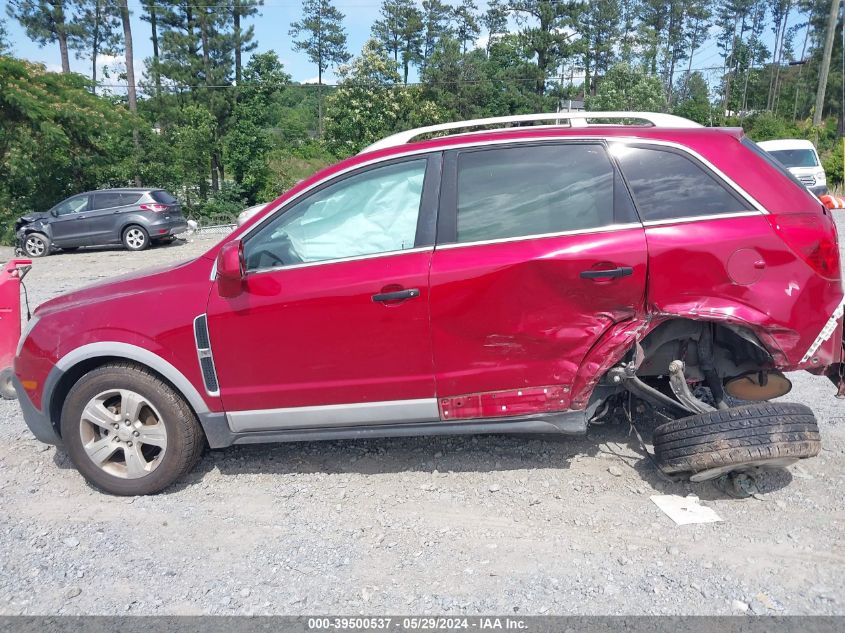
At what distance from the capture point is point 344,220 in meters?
3.80

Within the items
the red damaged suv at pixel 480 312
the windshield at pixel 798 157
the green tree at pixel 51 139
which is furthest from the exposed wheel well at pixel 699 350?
the green tree at pixel 51 139

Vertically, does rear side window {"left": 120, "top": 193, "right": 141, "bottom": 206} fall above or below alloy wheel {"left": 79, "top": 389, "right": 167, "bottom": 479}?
above

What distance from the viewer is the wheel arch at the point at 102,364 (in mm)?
3715

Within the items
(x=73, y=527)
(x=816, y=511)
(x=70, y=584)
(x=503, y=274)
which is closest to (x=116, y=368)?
(x=73, y=527)

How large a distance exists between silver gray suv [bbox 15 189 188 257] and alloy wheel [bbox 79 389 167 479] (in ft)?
50.8

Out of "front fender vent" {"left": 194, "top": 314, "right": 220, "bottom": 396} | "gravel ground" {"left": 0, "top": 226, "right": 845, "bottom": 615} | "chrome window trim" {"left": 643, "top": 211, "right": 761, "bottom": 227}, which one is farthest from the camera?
"front fender vent" {"left": 194, "top": 314, "right": 220, "bottom": 396}

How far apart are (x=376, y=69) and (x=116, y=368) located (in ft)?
120

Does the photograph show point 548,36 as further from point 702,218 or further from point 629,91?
point 702,218

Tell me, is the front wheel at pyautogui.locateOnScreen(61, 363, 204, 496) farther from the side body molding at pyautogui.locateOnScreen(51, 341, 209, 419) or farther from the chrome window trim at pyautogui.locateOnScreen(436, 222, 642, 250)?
the chrome window trim at pyautogui.locateOnScreen(436, 222, 642, 250)

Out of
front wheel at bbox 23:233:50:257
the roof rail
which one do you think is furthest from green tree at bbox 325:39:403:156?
the roof rail

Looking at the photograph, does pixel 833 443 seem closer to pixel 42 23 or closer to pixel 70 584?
pixel 70 584

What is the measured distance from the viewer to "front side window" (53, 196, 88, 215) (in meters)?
18.0

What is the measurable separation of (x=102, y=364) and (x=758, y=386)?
3772mm

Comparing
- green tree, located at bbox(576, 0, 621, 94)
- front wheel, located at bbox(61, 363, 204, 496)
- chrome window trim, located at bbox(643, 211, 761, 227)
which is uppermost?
green tree, located at bbox(576, 0, 621, 94)
